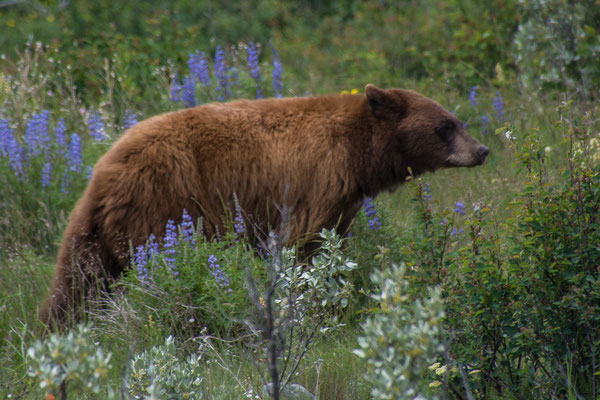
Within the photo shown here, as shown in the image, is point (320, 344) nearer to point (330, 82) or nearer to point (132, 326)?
point (132, 326)

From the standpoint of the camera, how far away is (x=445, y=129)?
573 centimetres

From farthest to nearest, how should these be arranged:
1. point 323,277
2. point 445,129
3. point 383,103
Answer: point 445,129 < point 383,103 < point 323,277

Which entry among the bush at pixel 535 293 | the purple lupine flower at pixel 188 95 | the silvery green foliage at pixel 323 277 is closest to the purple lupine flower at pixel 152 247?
the silvery green foliage at pixel 323 277

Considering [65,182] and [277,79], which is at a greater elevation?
[277,79]

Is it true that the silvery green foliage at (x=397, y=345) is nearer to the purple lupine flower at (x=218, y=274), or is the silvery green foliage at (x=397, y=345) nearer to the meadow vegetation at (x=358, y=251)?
the meadow vegetation at (x=358, y=251)

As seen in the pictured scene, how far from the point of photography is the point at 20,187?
21.7 ft

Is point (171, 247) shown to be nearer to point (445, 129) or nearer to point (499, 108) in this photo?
point (445, 129)

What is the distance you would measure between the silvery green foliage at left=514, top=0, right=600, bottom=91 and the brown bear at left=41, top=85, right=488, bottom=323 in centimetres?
263

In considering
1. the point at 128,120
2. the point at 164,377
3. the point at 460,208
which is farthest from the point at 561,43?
the point at 164,377

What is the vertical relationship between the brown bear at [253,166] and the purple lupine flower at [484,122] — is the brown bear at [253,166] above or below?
above

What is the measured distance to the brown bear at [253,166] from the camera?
4953mm

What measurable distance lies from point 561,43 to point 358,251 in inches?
156

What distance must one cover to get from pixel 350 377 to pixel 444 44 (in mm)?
7380

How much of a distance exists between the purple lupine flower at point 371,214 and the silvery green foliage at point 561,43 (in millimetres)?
3179
